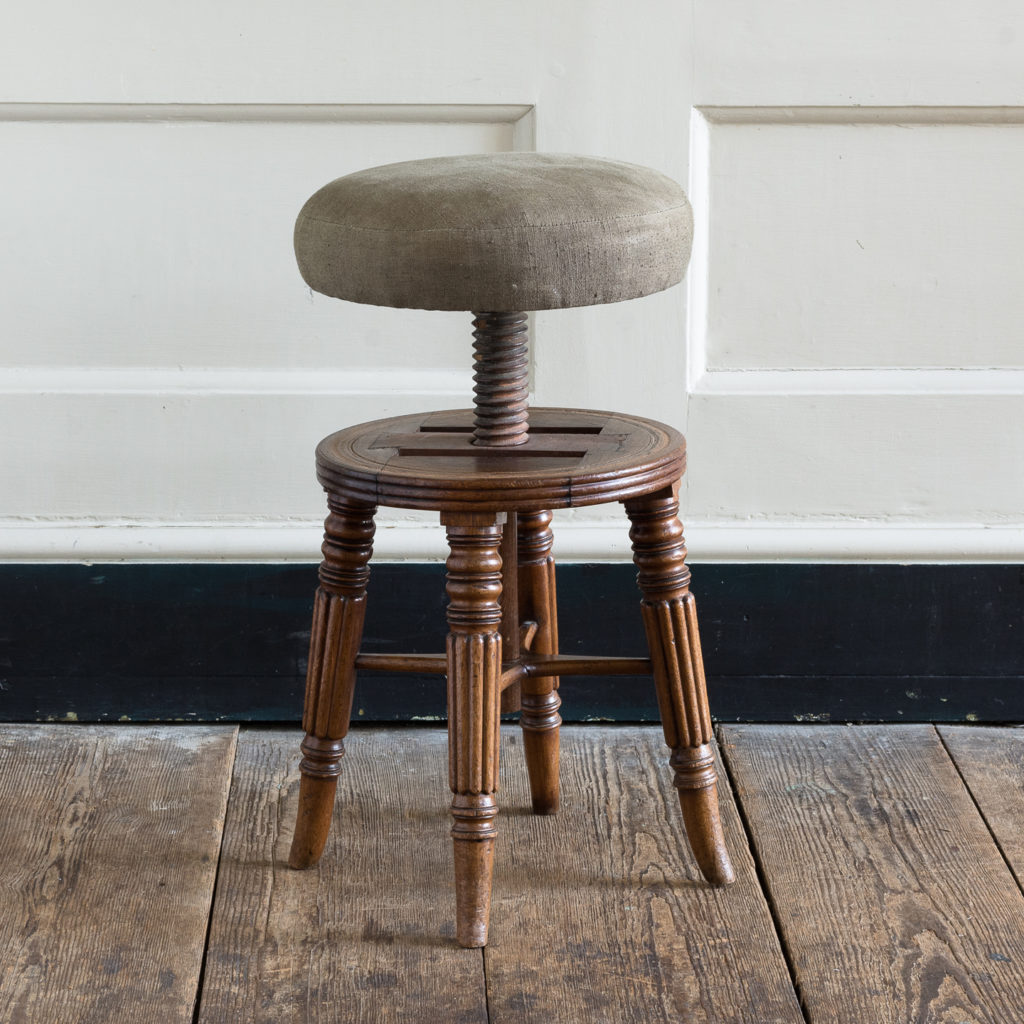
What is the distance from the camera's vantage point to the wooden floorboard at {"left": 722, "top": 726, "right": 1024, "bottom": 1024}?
1205mm

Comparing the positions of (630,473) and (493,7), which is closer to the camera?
(630,473)

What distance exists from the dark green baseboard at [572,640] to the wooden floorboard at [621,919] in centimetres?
20

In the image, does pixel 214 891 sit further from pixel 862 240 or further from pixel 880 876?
pixel 862 240

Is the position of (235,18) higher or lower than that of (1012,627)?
higher

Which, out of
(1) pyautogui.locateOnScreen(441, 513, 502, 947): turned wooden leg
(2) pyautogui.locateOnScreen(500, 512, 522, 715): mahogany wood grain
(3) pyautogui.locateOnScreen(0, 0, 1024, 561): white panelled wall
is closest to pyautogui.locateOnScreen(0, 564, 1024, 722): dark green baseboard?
(3) pyautogui.locateOnScreen(0, 0, 1024, 561): white panelled wall

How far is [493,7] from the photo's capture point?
5.20 feet

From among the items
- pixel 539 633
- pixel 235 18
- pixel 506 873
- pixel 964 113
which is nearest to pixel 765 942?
pixel 506 873

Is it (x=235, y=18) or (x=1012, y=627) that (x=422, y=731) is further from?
(x=235, y=18)

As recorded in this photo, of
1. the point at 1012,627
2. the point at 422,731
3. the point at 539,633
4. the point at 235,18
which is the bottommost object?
the point at 422,731

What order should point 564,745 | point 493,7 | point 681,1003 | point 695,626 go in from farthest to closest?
1. point 564,745
2. point 493,7
3. point 695,626
4. point 681,1003

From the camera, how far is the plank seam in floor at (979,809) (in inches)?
54.8

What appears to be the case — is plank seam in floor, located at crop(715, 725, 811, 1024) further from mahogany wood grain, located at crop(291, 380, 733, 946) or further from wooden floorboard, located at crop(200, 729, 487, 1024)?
wooden floorboard, located at crop(200, 729, 487, 1024)

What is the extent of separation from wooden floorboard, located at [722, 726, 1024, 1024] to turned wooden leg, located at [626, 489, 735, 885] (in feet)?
0.31

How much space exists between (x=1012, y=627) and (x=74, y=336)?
127cm
